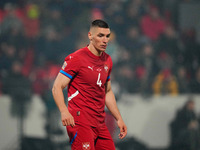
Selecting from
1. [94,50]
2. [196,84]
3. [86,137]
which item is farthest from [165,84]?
[86,137]

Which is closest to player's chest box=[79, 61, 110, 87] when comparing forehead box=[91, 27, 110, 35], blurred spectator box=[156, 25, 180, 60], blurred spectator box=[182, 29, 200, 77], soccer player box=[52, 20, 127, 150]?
soccer player box=[52, 20, 127, 150]

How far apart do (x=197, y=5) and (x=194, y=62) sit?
1.21 m

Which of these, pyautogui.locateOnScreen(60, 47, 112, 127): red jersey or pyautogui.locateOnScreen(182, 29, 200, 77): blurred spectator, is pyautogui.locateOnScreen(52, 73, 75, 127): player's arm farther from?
pyautogui.locateOnScreen(182, 29, 200, 77): blurred spectator

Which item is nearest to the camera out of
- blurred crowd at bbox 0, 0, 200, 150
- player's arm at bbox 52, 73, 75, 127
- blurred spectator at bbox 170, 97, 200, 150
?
player's arm at bbox 52, 73, 75, 127

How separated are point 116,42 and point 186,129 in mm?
2174

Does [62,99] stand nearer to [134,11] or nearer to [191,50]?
[134,11]

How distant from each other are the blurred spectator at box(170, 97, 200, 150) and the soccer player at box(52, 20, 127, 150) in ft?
12.6

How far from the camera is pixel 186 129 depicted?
706 centimetres

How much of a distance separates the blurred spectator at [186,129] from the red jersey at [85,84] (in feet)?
12.9

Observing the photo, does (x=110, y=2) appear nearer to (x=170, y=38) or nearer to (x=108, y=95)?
(x=170, y=38)

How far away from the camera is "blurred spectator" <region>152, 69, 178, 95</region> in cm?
708

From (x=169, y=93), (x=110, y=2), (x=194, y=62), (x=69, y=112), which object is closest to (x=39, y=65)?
(x=110, y=2)

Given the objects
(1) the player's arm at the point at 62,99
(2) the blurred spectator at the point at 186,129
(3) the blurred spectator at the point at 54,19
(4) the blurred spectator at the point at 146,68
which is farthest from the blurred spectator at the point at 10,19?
(1) the player's arm at the point at 62,99

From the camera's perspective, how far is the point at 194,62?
7465 millimetres
